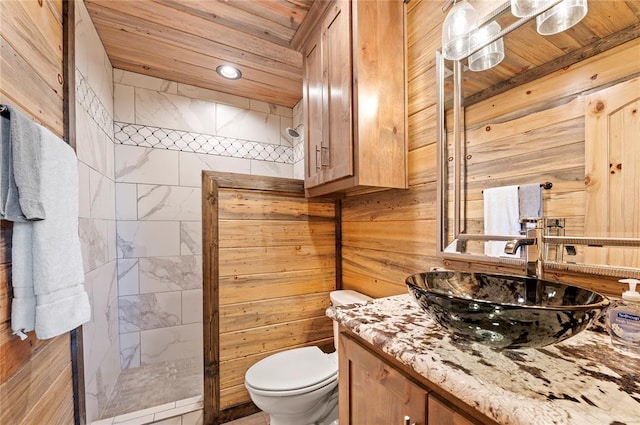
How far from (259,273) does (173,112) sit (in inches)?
63.2

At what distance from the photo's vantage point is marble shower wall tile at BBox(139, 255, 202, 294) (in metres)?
2.09

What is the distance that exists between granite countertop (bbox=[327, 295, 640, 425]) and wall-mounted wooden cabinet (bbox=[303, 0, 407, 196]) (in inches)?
28.1

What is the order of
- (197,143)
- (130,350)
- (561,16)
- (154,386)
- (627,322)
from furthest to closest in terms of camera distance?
(197,143) < (130,350) < (154,386) < (561,16) < (627,322)

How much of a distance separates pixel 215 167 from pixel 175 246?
29.9 inches

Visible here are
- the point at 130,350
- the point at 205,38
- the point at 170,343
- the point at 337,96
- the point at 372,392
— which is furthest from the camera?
the point at 170,343

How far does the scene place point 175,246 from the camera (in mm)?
2193

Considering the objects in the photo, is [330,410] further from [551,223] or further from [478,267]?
[551,223]

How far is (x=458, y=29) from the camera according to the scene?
39.3 inches

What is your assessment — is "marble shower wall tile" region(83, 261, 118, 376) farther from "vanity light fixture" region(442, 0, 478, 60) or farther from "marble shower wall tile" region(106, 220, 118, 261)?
"vanity light fixture" region(442, 0, 478, 60)

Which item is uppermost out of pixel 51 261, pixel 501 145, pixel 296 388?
pixel 501 145

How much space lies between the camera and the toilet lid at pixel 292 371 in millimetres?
1230

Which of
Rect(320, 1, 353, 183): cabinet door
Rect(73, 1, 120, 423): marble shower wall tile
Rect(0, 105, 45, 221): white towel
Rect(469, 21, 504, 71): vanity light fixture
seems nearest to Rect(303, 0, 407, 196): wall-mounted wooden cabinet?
Rect(320, 1, 353, 183): cabinet door

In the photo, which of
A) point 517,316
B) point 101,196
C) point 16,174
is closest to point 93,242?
point 101,196

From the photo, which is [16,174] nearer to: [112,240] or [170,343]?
[112,240]
